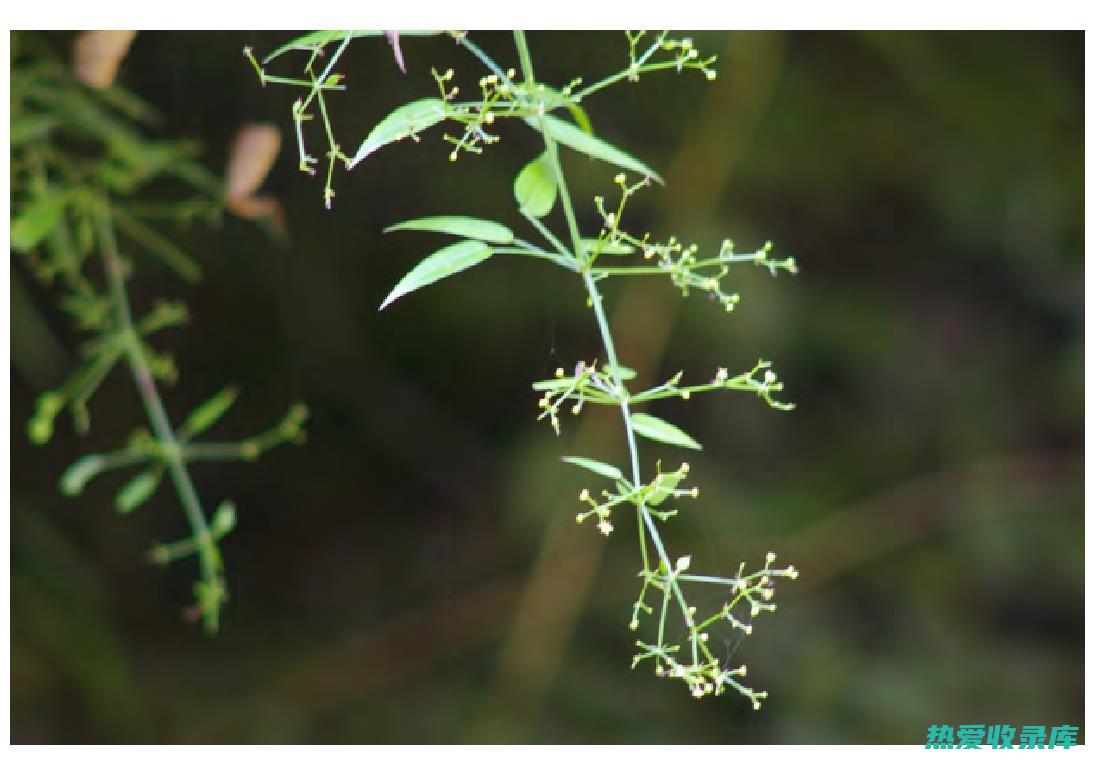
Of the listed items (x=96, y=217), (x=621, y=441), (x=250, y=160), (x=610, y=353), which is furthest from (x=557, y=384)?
(x=621, y=441)

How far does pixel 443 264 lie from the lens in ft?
1.08

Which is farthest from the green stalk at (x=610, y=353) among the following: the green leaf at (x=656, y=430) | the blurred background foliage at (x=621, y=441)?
the blurred background foliage at (x=621, y=441)

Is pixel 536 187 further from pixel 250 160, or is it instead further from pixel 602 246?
pixel 250 160

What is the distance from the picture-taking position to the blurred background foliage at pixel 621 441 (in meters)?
1.01

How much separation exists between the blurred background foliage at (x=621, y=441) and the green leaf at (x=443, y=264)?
61cm

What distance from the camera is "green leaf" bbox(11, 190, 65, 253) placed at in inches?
18.0

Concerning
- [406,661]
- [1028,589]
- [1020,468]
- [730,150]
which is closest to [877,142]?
[730,150]

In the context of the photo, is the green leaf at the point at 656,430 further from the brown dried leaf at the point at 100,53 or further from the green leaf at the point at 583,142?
the brown dried leaf at the point at 100,53

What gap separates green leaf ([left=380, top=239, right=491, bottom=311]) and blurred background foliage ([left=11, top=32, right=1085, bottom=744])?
0.61 metres

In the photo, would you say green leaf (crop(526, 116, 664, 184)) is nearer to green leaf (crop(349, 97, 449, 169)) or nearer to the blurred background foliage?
green leaf (crop(349, 97, 449, 169))

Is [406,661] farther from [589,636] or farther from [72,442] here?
[72,442]

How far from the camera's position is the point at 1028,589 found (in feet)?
3.88

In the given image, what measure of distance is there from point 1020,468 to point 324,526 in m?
0.68

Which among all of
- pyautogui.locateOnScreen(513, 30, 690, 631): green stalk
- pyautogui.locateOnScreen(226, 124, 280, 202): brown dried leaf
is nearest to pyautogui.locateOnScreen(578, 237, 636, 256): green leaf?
pyautogui.locateOnScreen(513, 30, 690, 631): green stalk
